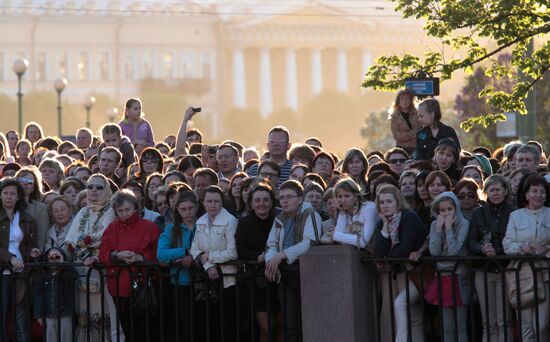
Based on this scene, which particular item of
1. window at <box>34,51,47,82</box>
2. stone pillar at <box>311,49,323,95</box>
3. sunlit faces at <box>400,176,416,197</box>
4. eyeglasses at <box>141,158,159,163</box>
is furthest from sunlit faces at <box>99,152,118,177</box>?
stone pillar at <box>311,49,323,95</box>

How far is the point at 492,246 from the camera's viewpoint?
14.4 metres

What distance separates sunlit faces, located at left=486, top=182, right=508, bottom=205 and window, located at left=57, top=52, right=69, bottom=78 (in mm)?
123454

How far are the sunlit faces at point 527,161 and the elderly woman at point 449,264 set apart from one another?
5.53ft

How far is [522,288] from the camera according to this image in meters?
14.2

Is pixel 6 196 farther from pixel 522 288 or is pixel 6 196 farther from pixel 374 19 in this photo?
pixel 374 19

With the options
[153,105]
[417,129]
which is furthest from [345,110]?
[417,129]

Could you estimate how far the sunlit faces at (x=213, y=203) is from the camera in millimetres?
A: 15305

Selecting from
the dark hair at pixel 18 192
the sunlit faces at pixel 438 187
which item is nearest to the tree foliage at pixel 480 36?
the sunlit faces at pixel 438 187

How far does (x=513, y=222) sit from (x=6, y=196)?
4796 mm

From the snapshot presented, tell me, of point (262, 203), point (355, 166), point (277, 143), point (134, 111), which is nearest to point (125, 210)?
point (262, 203)

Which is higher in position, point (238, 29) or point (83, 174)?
point (238, 29)

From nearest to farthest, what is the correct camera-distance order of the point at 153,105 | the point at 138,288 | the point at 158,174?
the point at 138,288
the point at 158,174
the point at 153,105

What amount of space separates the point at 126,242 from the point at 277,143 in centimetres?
311

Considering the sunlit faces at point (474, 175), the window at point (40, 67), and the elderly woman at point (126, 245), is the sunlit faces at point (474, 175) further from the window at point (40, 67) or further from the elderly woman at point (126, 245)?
the window at point (40, 67)
